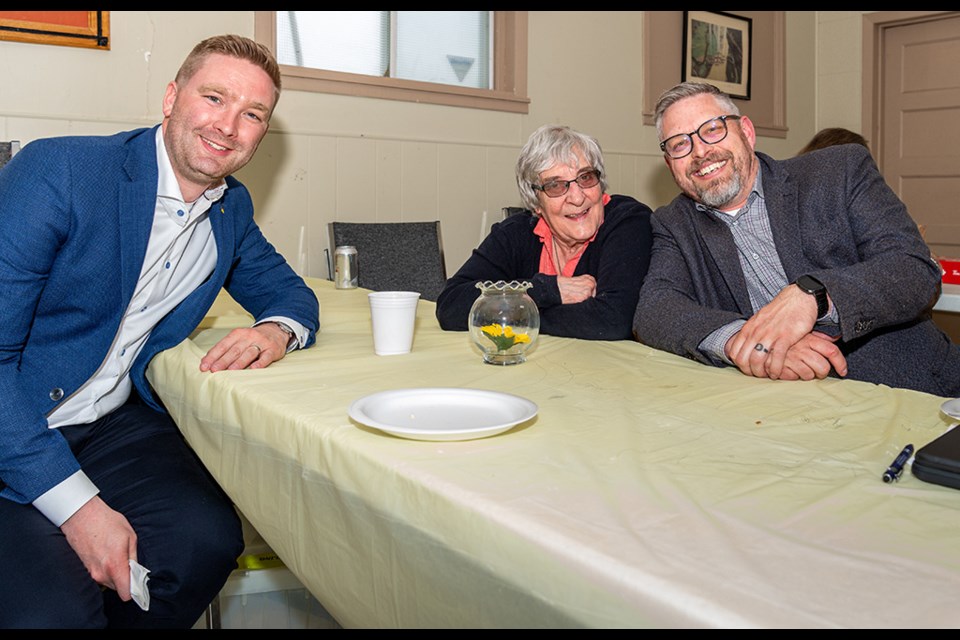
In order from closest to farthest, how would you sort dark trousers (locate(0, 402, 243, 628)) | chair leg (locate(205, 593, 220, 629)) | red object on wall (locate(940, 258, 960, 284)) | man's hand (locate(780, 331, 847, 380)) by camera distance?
dark trousers (locate(0, 402, 243, 628)), man's hand (locate(780, 331, 847, 380)), chair leg (locate(205, 593, 220, 629)), red object on wall (locate(940, 258, 960, 284))

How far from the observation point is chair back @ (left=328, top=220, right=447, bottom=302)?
3.26 meters

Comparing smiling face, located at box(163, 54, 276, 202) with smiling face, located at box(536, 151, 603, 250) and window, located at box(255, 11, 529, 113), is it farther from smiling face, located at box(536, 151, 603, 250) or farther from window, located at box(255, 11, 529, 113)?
window, located at box(255, 11, 529, 113)

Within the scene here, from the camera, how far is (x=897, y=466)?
2.45 feet

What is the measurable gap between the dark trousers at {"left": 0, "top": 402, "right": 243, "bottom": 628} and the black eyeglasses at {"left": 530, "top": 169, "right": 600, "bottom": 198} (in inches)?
41.2

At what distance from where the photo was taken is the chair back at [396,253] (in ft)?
10.7

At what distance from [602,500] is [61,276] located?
105 cm

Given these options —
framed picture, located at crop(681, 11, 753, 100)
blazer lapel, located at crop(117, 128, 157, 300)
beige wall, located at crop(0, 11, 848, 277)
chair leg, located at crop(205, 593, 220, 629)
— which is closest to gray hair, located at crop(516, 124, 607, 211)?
blazer lapel, located at crop(117, 128, 157, 300)

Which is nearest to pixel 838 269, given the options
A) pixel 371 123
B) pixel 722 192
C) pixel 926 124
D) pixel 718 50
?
pixel 722 192

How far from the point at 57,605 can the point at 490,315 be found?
Result: 79 centimetres

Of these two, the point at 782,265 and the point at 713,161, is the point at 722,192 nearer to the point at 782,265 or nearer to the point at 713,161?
the point at 713,161

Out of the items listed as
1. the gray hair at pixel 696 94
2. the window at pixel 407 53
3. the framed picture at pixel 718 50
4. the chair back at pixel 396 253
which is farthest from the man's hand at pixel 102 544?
the framed picture at pixel 718 50

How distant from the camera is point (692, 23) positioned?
4660 mm

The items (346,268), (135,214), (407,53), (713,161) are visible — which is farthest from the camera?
(407,53)

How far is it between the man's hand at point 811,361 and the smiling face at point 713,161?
54 centimetres
